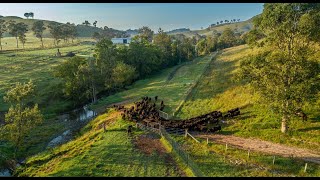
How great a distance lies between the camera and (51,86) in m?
86.2

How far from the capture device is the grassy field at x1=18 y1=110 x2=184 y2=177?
3428 cm

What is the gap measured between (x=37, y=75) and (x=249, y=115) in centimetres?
7439

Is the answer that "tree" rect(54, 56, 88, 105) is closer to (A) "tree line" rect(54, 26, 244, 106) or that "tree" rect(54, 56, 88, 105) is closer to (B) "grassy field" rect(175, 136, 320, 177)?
(A) "tree line" rect(54, 26, 244, 106)

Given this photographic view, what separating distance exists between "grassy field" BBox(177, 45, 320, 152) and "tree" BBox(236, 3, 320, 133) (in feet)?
7.84

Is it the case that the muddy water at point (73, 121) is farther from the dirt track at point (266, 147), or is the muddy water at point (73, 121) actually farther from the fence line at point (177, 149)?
the dirt track at point (266, 147)

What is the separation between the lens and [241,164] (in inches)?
1368

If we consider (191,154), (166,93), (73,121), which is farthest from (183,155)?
(166,93)

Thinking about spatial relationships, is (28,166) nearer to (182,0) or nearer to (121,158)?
(121,158)

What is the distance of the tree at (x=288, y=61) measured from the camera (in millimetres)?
39938

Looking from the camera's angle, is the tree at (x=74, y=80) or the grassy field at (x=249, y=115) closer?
the grassy field at (x=249, y=115)

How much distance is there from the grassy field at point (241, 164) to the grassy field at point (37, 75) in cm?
4606

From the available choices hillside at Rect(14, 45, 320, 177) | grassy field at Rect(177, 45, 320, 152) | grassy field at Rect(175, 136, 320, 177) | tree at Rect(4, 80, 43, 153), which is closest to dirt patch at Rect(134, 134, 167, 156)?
hillside at Rect(14, 45, 320, 177)

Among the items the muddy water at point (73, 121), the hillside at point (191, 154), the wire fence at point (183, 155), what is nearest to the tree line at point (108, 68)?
the muddy water at point (73, 121)

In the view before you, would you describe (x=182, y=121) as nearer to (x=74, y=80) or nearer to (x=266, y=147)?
(x=266, y=147)
